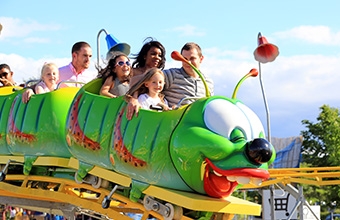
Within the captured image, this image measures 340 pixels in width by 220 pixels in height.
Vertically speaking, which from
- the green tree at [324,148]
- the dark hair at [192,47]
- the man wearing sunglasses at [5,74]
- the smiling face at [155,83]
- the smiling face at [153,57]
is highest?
the dark hair at [192,47]

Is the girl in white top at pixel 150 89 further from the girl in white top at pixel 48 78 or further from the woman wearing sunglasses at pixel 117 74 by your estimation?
the girl in white top at pixel 48 78

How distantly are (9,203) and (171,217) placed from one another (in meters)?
2.75

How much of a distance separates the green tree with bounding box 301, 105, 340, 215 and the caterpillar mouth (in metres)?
18.9

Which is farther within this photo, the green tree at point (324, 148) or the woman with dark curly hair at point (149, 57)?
the green tree at point (324, 148)

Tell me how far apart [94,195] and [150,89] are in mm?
2282

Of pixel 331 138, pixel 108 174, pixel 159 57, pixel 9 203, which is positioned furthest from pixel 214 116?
pixel 331 138

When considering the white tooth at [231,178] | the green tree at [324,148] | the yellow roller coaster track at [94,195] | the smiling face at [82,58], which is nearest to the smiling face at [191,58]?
the yellow roller coaster track at [94,195]

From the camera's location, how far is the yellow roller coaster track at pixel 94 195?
445 centimetres

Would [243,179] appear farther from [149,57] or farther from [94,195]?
[94,195]

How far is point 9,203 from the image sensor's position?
270 inches

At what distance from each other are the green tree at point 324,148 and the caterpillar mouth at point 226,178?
1889cm

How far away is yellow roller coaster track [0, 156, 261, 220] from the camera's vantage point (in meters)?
4.45

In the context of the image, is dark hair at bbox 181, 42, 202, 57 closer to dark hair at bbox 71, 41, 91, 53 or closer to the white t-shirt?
the white t-shirt

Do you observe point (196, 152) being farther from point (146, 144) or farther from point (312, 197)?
point (312, 197)
